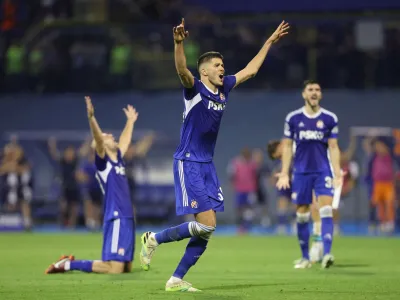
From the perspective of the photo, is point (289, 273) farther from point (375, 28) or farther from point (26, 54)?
point (26, 54)

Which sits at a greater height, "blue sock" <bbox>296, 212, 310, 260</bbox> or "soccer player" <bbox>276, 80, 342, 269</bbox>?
"soccer player" <bbox>276, 80, 342, 269</bbox>

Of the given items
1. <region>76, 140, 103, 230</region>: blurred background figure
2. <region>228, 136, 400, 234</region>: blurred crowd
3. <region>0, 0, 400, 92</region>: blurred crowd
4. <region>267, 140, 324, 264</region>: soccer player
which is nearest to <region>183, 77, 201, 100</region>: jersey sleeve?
<region>267, 140, 324, 264</region>: soccer player

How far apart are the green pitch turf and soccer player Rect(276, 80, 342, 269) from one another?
94 centimetres

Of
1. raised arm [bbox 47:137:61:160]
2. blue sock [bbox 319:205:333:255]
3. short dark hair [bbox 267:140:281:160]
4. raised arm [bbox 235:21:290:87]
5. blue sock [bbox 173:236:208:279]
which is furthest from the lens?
raised arm [bbox 47:137:61:160]

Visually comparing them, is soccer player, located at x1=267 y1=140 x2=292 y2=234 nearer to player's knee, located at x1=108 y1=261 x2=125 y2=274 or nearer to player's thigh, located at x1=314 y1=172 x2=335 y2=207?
player's thigh, located at x1=314 y1=172 x2=335 y2=207

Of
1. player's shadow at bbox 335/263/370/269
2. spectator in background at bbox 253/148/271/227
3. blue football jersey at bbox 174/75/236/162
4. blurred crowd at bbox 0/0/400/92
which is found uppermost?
blurred crowd at bbox 0/0/400/92

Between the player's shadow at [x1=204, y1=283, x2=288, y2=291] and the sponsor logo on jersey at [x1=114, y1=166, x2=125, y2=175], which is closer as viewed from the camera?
the player's shadow at [x1=204, y1=283, x2=288, y2=291]

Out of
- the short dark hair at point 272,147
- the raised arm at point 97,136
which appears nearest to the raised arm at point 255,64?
the raised arm at point 97,136

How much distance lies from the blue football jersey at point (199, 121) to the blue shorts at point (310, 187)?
485 centimetres

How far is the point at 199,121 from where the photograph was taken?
36.1 ft

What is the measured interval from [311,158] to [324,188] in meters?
0.55

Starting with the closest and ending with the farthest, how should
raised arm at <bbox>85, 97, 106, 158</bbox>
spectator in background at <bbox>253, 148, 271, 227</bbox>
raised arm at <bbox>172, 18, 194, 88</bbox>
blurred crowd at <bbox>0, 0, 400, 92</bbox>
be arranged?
1. raised arm at <bbox>172, 18, 194, 88</bbox>
2. raised arm at <bbox>85, 97, 106, 158</bbox>
3. spectator in background at <bbox>253, 148, 271, 227</bbox>
4. blurred crowd at <bbox>0, 0, 400, 92</bbox>

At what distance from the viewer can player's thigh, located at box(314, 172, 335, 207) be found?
1555 cm

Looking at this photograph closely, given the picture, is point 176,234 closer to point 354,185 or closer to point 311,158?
point 311,158
